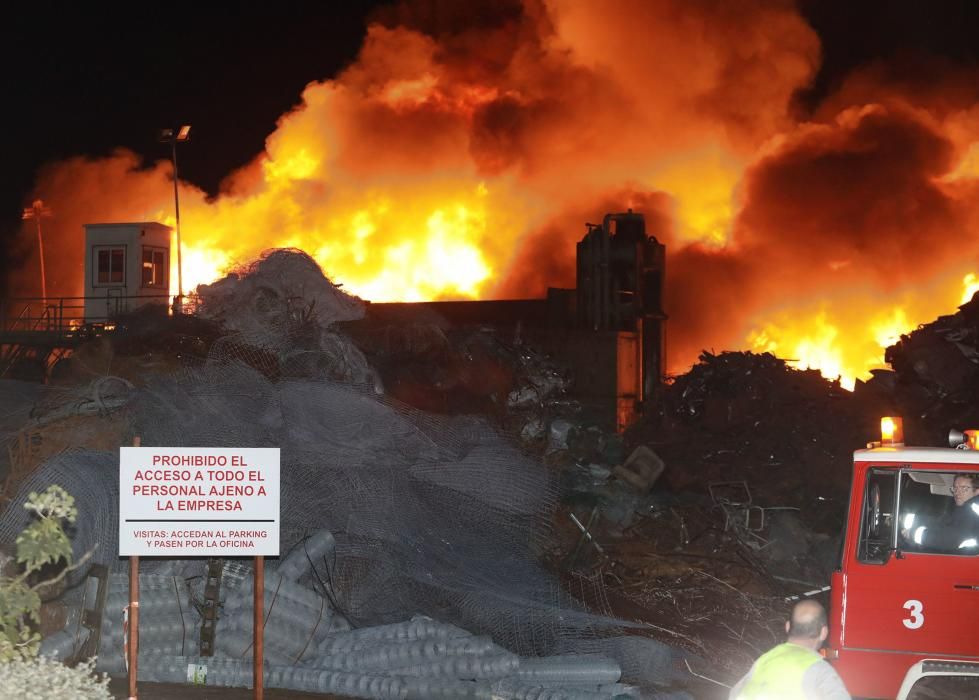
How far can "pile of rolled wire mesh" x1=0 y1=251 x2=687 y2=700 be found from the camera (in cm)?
930

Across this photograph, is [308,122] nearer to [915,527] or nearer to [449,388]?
[449,388]

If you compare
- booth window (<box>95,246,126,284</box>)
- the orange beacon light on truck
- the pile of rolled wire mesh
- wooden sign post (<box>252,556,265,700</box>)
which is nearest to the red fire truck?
the orange beacon light on truck

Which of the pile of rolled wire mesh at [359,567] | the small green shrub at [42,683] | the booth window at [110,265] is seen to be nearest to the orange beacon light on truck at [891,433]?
the pile of rolled wire mesh at [359,567]

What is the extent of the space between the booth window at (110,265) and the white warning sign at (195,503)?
92.2 feet

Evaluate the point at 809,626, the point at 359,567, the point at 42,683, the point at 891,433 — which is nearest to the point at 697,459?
the point at 359,567

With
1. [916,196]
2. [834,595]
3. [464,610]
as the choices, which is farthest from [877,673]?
[916,196]

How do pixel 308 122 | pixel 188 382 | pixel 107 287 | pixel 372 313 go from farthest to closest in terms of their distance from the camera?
pixel 308 122
pixel 107 287
pixel 372 313
pixel 188 382

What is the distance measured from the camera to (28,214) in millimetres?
46781

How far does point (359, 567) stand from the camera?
1063cm

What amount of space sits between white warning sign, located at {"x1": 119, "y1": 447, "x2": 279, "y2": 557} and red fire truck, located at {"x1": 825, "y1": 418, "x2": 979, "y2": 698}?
3796 mm

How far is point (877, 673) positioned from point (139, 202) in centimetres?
4869

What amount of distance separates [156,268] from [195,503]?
94.9 feet

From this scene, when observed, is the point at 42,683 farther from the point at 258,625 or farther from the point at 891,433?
the point at 891,433

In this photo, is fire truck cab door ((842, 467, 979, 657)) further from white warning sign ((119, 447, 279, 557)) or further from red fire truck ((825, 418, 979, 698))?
white warning sign ((119, 447, 279, 557))
